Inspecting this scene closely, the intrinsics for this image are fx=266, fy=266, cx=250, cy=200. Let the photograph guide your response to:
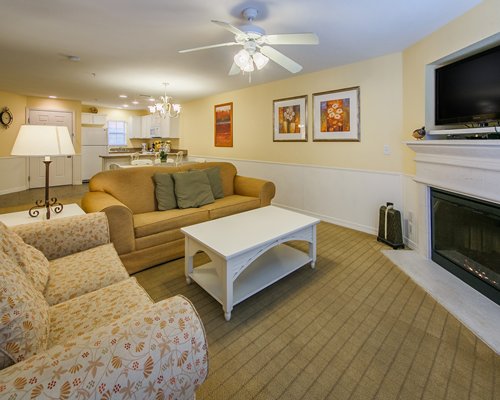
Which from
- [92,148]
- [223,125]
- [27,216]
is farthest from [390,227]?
[92,148]

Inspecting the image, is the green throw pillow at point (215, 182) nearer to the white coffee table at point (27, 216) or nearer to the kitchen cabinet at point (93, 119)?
the white coffee table at point (27, 216)

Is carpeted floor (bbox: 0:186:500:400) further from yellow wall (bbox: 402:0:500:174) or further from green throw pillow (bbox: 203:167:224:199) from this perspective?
yellow wall (bbox: 402:0:500:174)

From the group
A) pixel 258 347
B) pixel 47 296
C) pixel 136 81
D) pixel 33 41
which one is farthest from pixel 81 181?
pixel 258 347

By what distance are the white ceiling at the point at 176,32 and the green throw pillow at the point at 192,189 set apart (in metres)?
1.51

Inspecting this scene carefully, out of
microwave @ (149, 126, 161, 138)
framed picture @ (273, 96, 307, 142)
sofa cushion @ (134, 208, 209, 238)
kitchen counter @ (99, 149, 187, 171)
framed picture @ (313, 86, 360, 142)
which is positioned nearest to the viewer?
sofa cushion @ (134, 208, 209, 238)

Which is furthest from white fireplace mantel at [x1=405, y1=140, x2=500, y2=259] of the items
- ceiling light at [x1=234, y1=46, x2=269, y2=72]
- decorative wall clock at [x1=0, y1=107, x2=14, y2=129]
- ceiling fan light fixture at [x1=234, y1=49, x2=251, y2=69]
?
decorative wall clock at [x1=0, y1=107, x2=14, y2=129]

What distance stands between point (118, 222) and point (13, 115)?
19.7ft

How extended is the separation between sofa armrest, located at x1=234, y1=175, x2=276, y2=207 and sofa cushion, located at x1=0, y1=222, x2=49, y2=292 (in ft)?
8.52

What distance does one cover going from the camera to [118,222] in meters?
2.41

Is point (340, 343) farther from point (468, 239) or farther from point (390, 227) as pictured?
point (390, 227)

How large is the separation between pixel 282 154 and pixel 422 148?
2436 mm

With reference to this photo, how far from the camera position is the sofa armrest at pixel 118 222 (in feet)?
7.79

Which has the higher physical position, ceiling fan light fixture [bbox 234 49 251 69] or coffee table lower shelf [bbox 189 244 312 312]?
ceiling fan light fixture [bbox 234 49 251 69]

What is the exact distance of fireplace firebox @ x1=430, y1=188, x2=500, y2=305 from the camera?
2100 millimetres
